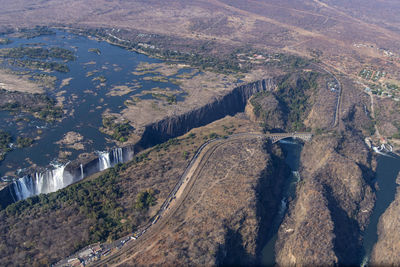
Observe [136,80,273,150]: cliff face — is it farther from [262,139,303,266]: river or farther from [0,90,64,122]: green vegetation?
[0,90,64,122]: green vegetation

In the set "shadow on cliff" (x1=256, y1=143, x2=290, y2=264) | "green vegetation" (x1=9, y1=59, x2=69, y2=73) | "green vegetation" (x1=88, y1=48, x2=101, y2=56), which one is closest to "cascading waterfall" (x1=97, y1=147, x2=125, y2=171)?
"shadow on cliff" (x1=256, y1=143, x2=290, y2=264)

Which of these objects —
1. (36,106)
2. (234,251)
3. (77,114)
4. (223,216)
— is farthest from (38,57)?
(234,251)

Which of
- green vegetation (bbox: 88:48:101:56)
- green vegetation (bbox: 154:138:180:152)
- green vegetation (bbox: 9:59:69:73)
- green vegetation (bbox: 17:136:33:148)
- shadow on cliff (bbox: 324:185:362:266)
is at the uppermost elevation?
green vegetation (bbox: 88:48:101:56)

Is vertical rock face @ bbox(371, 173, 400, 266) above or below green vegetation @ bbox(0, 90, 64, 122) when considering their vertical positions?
below

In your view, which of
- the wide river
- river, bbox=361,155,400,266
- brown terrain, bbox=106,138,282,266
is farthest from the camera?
the wide river

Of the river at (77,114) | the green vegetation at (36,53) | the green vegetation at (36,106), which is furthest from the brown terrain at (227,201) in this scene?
the green vegetation at (36,53)

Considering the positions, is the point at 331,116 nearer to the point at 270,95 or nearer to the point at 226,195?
the point at 270,95

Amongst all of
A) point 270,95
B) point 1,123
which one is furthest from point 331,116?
point 1,123
